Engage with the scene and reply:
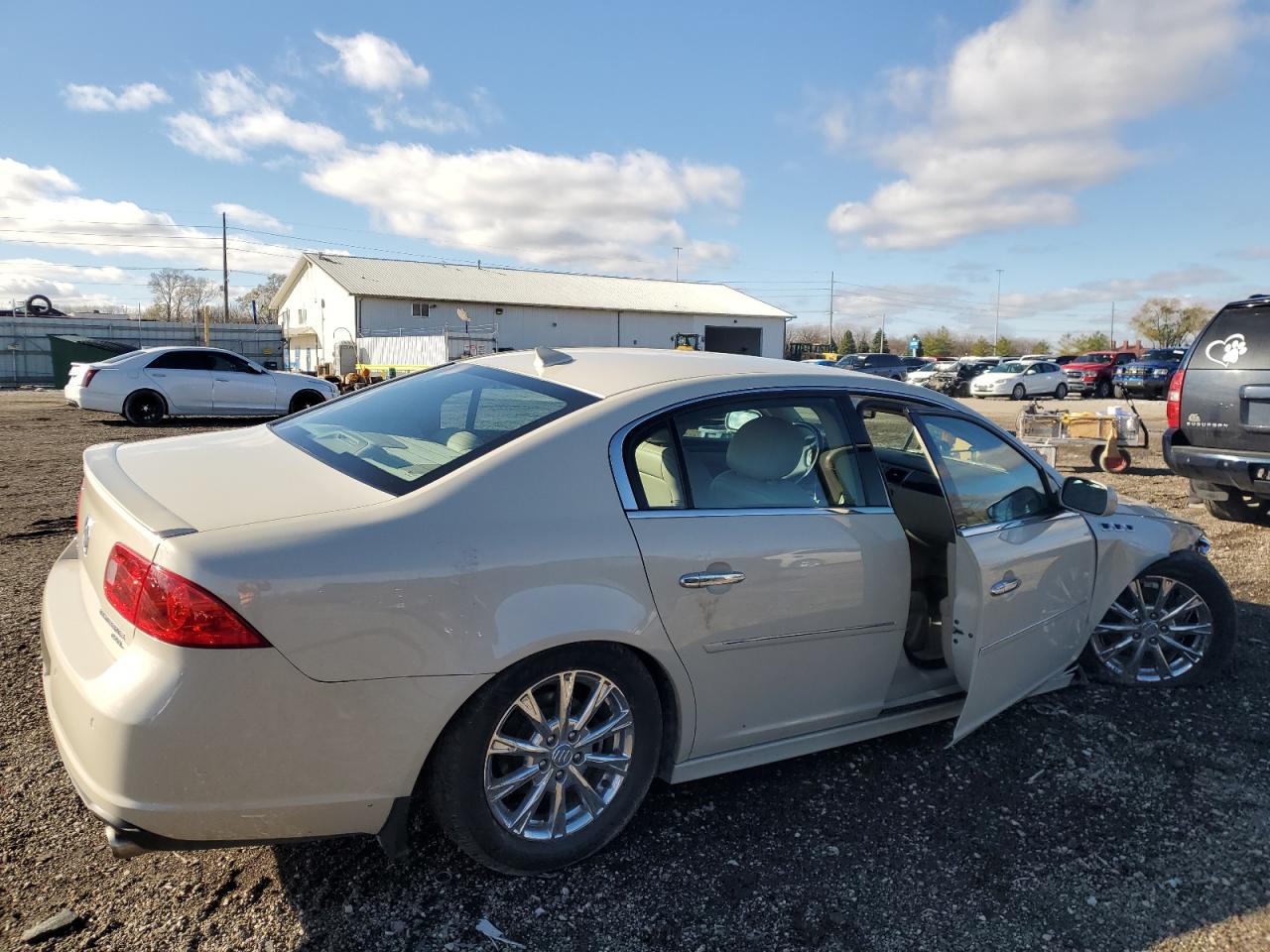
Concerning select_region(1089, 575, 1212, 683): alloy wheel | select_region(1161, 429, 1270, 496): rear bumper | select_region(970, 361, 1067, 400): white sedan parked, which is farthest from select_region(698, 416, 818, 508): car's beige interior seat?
select_region(970, 361, 1067, 400): white sedan parked

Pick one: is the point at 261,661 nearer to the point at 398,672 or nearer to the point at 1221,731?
the point at 398,672

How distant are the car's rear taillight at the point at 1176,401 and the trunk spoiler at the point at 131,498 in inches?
292

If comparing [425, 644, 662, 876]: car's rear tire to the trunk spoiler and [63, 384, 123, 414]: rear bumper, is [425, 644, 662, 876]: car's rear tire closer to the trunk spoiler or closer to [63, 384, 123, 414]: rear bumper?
the trunk spoiler

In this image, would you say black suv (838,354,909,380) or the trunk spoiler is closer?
the trunk spoiler

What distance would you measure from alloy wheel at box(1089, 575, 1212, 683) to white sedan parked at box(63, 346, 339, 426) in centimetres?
1601

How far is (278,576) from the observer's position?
6.94 ft

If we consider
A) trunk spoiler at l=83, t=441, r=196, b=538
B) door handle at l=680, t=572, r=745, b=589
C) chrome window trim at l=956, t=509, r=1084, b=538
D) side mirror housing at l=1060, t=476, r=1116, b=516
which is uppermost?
trunk spoiler at l=83, t=441, r=196, b=538

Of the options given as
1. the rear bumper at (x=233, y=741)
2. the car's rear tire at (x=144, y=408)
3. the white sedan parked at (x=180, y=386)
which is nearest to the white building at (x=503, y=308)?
the white sedan parked at (x=180, y=386)

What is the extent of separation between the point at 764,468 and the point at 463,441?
3.61 feet

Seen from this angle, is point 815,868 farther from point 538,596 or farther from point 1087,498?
point 1087,498

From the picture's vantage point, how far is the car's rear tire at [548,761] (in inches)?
94.5

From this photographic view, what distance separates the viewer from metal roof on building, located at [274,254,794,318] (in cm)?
4609

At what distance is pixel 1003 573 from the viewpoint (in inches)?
129

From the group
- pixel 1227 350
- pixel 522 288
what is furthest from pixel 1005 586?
pixel 522 288
